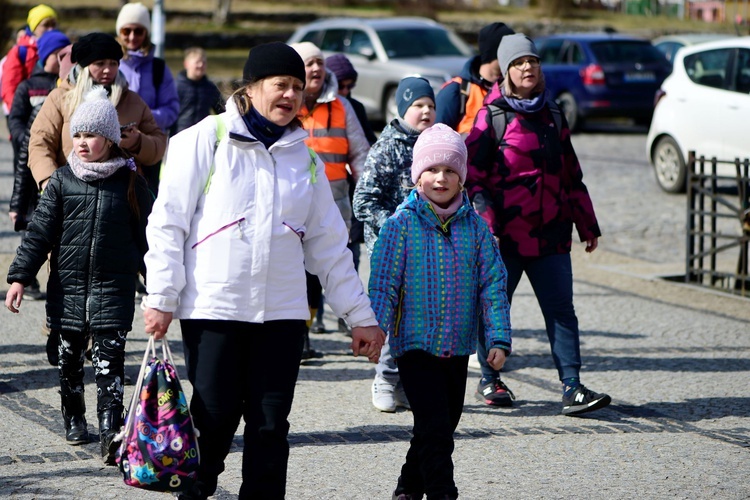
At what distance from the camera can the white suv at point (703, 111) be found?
1379 cm

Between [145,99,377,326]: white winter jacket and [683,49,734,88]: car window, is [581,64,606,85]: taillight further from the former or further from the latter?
[145,99,377,326]: white winter jacket

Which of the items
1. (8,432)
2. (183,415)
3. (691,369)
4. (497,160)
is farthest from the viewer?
(691,369)

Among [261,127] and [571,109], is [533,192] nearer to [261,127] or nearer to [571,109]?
[261,127]

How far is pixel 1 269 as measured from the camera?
9.81 metres

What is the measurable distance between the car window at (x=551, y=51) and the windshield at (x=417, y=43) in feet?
6.85

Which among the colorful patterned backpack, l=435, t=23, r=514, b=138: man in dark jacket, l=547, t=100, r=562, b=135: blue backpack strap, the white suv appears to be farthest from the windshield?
the colorful patterned backpack

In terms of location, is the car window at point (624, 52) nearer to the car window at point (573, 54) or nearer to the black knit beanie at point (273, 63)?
the car window at point (573, 54)

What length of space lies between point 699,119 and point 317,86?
8.17 m

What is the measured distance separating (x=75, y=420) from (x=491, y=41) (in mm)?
3327

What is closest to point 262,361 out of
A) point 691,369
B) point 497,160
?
point 497,160

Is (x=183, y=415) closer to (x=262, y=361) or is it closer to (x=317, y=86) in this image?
(x=262, y=361)

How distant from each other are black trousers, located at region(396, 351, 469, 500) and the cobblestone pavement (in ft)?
1.30

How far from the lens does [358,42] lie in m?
20.5

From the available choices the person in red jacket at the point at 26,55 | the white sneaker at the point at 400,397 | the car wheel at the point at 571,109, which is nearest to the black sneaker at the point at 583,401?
the white sneaker at the point at 400,397
